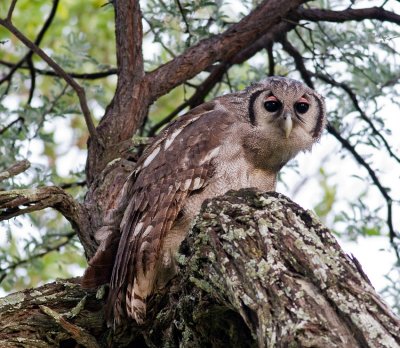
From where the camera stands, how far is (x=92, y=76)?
573 cm

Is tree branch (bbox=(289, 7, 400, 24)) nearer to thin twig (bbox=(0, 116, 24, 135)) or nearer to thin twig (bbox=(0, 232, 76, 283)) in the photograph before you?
thin twig (bbox=(0, 116, 24, 135))

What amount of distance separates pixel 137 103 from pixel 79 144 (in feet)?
17.2

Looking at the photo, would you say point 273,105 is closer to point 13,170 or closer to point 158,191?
point 158,191

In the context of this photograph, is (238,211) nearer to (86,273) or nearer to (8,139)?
(86,273)

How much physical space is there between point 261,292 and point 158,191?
60.6 inches

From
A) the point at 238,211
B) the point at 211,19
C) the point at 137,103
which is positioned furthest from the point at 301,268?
the point at 211,19

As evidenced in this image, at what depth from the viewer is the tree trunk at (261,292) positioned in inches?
102

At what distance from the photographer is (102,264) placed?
13.8 ft

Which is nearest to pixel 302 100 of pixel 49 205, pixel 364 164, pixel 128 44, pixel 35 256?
pixel 364 164

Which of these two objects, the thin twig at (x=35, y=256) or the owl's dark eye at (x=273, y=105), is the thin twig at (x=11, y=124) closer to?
the thin twig at (x=35, y=256)

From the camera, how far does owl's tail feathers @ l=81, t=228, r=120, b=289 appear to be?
Answer: 4.14m

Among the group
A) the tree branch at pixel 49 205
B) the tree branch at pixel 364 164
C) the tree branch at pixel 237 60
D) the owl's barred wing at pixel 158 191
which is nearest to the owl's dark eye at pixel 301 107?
the owl's barred wing at pixel 158 191

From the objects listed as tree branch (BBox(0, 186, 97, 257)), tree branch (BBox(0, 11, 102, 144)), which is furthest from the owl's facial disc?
tree branch (BBox(0, 186, 97, 257))

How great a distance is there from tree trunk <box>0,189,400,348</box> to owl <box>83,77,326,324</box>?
0.27 meters
